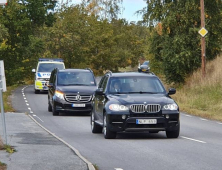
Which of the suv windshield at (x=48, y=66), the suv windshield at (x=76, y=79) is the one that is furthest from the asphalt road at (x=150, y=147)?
the suv windshield at (x=48, y=66)

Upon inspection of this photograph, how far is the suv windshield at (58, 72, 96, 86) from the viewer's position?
29.5 m

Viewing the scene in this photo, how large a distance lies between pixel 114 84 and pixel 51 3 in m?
41.9

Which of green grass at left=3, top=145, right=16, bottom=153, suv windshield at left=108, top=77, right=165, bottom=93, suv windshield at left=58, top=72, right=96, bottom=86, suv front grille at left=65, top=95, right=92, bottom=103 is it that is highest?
suv windshield at left=108, top=77, right=165, bottom=93

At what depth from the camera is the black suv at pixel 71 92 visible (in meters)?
28.0

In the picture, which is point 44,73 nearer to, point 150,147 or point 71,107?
point 71,107

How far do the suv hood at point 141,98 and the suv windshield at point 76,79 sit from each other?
10931mm

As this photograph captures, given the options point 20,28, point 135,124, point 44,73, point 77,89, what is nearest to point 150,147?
point 135,124

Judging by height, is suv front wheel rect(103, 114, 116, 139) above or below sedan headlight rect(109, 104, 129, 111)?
below

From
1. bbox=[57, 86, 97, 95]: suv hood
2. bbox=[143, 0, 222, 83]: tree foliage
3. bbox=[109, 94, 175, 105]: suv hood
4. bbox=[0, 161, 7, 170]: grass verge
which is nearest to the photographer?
bbox=[0, 161, 7, 170]: grass verge

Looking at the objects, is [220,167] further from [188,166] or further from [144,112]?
[144,112]

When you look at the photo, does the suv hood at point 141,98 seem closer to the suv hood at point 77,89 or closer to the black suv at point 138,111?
the black suv at point 138,111

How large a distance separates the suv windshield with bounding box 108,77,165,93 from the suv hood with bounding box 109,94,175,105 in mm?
504

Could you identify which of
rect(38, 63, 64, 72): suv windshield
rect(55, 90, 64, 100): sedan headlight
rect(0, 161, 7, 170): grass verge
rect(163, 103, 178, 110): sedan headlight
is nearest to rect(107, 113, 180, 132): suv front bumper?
rect(163, 103, 178, 110): sedan headlight

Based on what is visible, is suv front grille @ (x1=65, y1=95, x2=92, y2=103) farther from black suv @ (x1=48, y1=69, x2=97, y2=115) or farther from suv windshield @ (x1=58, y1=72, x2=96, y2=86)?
suv windshield @ (x1=58, y1=72, x2=96, y2=86)
